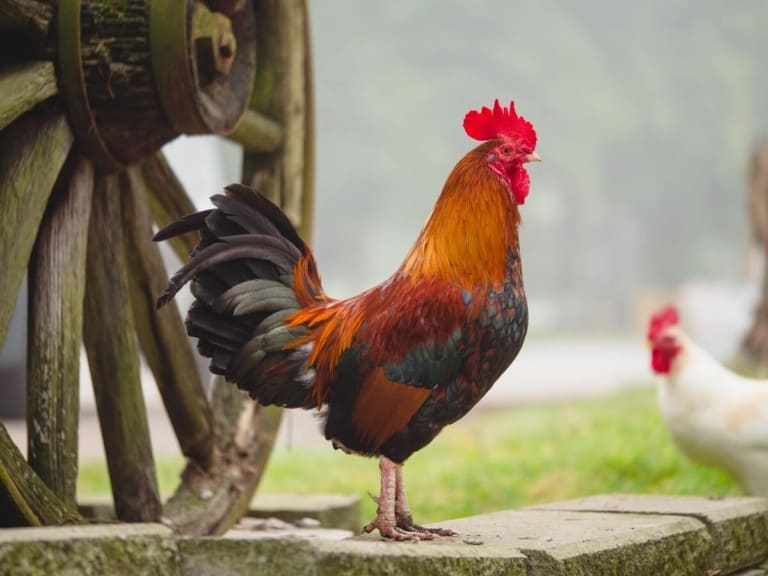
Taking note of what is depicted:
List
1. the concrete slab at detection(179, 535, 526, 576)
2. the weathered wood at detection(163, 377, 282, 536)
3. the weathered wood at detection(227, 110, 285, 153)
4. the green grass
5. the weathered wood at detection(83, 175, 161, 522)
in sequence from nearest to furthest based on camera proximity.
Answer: the concrete slab at detection(179, 535, 526, 576) → the weathered wood at detection(83, 175, 161, 522) → the weathered wood at detection(163, 377, 282, 536) → the weathered wood at detection(227, 110, 285, 153) → the green grass

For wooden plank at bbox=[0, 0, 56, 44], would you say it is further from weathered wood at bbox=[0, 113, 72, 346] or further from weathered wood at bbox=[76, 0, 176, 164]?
weathered wood at bbox=[0, 113, 72, 346]

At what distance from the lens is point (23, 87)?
2873 mm

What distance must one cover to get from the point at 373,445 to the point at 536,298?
32.9 metres

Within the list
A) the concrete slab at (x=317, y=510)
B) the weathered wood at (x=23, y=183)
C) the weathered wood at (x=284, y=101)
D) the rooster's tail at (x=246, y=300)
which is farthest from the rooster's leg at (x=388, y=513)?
the concrete slab at (x=317, y=510)

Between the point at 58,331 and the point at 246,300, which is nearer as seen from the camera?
the point at 246,300

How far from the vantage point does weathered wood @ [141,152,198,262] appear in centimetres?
381

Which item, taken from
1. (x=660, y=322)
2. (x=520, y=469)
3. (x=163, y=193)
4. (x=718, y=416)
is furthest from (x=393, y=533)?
(x=520, y=469)

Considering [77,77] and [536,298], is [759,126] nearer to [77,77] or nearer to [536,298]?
[536,298]

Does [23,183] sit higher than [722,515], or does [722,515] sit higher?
[23,183]

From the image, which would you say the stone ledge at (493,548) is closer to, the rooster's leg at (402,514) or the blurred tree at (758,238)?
the rooster's leg at (402,514)

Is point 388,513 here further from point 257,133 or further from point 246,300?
point 257,133

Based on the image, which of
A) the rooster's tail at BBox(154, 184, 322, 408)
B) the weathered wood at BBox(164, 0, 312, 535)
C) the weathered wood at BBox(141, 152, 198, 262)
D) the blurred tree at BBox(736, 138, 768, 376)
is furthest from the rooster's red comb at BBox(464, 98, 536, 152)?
the blurred tree at BBox(736, 138, 768, 376)

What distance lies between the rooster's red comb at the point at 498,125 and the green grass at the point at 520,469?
2.53 metres

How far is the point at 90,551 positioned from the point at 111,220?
61.6 inches
